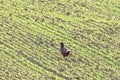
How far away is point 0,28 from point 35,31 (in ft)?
5.67

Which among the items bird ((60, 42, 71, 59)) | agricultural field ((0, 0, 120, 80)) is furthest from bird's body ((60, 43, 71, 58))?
agricultural field ((0, 0, 120, 80))

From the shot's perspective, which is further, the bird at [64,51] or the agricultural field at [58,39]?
the agricultural field at [58,39]

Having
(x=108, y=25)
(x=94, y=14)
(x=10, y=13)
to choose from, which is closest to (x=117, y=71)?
(x=108, y=25)

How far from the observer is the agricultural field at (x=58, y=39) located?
15547 millimetres

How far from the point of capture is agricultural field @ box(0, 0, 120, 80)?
51.0 ft

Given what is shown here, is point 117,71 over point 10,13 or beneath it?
beneath

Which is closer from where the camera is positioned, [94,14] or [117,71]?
[117,71]

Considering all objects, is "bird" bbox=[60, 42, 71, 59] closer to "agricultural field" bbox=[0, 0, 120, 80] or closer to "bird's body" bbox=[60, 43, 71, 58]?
"bird's body" bbox=[60, 43, 71, 58]

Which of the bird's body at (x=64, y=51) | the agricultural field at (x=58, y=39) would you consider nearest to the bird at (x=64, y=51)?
the bird's body at (x=64, y=51)

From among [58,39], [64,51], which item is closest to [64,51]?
[64,51]

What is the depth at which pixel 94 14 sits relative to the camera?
2052 cm

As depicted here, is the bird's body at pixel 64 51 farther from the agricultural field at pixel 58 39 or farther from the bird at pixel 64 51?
the agricultural field at pixel 58 39

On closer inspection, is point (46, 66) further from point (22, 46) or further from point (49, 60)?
point (22, 46)

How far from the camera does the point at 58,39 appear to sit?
699 inches
